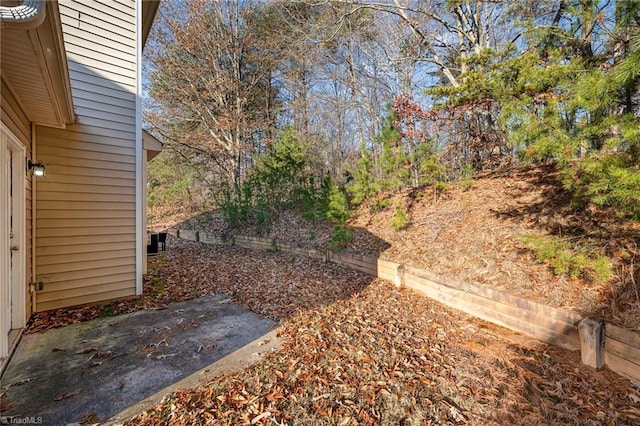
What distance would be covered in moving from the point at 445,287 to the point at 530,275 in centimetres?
99

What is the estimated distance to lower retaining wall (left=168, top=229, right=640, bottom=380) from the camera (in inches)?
94.0

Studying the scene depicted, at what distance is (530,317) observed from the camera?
3.01 meters

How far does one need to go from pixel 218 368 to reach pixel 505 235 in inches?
166

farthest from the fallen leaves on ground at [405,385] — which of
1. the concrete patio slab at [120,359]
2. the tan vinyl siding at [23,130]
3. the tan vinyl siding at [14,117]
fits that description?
the tan vinyl siding at [14,117]

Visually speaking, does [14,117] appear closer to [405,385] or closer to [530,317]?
[405,385]

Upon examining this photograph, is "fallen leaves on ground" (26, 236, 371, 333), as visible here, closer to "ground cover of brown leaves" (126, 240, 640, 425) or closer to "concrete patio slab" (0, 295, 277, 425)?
"concrete patio slab" (0, 295, 277, 425)

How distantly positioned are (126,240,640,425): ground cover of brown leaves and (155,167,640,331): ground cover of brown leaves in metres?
0.60

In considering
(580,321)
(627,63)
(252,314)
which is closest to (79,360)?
(252,314)

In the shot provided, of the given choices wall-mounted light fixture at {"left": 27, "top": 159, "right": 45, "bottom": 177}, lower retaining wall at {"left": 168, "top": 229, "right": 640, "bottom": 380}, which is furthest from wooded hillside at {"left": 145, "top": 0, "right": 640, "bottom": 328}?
wall-mounted light fixture at {"left": 27, "top": 159, "right": 45, "bottom": 177}

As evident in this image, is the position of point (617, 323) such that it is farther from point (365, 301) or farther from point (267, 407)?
point (267, 407)
